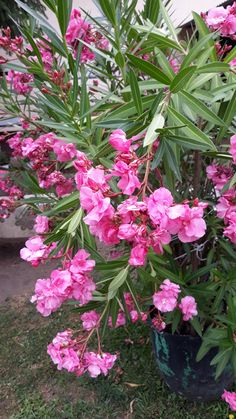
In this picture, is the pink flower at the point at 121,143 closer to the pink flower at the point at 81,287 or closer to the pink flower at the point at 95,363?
the pink flower at the point at 81,287

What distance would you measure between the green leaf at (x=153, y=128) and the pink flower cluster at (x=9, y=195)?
0.95m

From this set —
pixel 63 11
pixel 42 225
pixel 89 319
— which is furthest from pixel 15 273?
pixel 63 11

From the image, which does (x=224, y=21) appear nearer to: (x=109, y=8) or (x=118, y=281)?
(x=109, y=8)

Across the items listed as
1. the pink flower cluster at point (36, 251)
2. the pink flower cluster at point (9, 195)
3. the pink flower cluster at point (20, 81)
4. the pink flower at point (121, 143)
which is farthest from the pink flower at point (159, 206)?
the pink flower cluster at point (20, 81)

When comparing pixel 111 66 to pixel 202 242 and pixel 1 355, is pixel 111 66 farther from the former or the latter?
pixel 1 355

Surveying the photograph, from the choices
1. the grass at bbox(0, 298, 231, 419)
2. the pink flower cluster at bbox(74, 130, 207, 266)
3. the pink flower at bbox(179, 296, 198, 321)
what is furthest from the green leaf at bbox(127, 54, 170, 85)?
the grass at bbox(0, 298, 231, 419)

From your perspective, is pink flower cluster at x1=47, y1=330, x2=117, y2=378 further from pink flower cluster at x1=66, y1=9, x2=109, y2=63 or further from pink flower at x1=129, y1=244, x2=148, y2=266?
pink flower cluster at x1=66, y1=9, x2=109, y2=63

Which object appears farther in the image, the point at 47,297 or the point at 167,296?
the point at 167,296

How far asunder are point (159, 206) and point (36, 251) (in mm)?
484

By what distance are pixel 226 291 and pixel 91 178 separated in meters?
0.91

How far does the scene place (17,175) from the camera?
2053 mm

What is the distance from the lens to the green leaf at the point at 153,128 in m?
0.87

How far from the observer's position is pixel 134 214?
2.40ft

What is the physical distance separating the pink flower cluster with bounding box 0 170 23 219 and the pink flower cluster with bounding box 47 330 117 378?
2.19 ft
